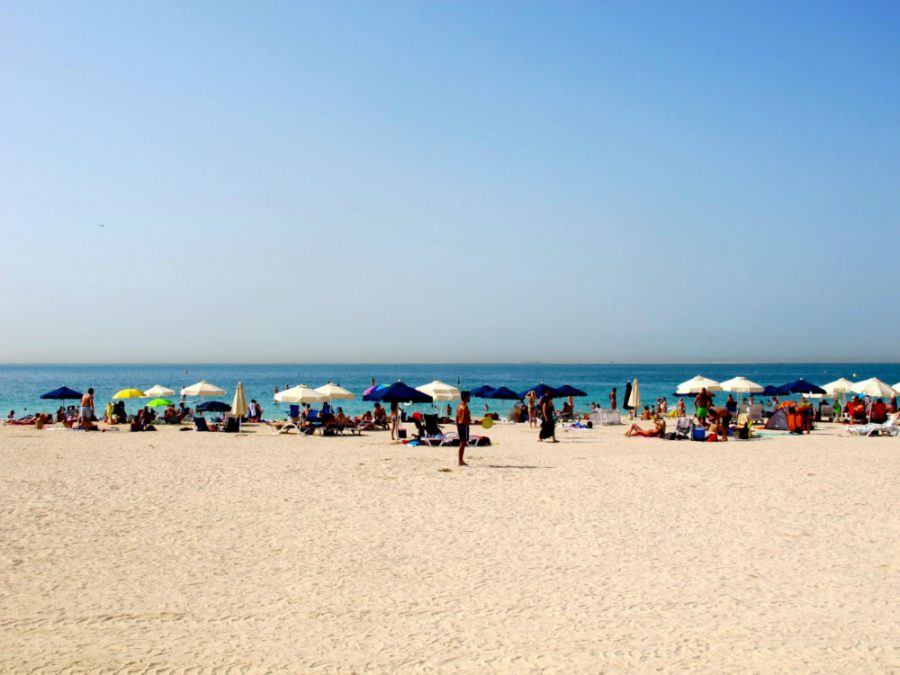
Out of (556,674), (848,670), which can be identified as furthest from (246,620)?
(848,670)

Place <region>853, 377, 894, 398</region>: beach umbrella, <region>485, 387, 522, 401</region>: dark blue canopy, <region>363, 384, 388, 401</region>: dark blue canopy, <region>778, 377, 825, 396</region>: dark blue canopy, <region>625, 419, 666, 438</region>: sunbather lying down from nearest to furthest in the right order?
1. <region>363, 384, 388, 401</region>: dark blue canopy
2. <region>625, 419, 666, 438</region>: sunbather lying down
3. <region>853, 377, 894, 398</region>: beach umbrella
4. <region>778, 377, 825, 396</region>: dark blue canopy
5. <region>485, 387, 522, 401</region>: dark blue canopy

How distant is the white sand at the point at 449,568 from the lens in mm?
5117

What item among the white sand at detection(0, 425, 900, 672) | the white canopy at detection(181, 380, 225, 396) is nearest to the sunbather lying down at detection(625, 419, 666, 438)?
the white sand at detection(0, 425, 900, 672)

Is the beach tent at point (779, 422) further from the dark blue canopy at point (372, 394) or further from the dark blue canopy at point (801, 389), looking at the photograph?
the dark blue canopy at point (372, 394)

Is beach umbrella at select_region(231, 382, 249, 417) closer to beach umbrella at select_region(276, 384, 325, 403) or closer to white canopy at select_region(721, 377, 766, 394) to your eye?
beach umbrella at select_region(276, 384, 325, 403)

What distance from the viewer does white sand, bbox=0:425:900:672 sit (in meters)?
5.12

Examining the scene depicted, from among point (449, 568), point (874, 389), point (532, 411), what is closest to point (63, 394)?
point (532, 411)

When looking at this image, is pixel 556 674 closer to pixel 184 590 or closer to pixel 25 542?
pixel 184 590

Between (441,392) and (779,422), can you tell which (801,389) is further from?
(441,392)

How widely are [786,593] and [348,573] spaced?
13.4 feet

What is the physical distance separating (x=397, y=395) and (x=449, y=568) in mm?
12924

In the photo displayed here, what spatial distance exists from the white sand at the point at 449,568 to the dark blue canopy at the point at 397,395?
626 centimetres

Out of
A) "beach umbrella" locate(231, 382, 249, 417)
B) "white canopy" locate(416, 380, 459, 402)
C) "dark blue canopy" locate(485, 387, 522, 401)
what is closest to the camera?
"beach umbrella" locate(231, 382, 249, 417)

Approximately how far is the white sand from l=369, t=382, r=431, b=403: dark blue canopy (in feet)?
20.5
